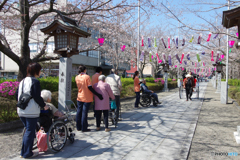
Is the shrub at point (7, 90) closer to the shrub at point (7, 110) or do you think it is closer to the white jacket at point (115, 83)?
the shrub at point (7, 110)

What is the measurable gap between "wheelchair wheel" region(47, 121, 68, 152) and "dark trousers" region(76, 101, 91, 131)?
3.63 ft

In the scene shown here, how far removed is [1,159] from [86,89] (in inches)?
93.8

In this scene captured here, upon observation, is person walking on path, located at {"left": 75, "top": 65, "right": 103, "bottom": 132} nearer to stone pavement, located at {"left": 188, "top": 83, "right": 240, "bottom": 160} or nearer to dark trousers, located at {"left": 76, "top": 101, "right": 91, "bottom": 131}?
dark trousers, located at {"left": 76, "top": 101, "right": 91, "bottom": 131}

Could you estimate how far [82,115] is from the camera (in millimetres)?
5102

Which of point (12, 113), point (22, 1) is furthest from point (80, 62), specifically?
point (12, 113)

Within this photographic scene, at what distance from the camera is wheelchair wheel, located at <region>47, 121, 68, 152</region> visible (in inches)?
144

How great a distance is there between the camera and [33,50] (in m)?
26.1

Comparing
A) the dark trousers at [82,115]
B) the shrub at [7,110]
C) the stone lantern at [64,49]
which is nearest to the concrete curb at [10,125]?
the shrub at [7,110]

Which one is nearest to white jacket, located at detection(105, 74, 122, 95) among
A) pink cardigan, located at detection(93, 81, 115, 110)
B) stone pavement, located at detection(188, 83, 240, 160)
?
pink cardigan, located at detection(93, 81, 115, 110)

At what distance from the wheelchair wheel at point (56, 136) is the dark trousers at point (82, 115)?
43.6 inches

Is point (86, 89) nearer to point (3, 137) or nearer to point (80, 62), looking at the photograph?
point (3, 137)

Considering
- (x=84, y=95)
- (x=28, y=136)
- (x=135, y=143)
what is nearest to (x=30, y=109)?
(x=28, y=136)

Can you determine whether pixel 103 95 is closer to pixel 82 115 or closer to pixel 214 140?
pixel 82 115

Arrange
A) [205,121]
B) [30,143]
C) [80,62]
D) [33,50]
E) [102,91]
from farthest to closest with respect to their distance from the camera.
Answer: [80,62], [33,50], [205,121], [102,91], [30,143]
